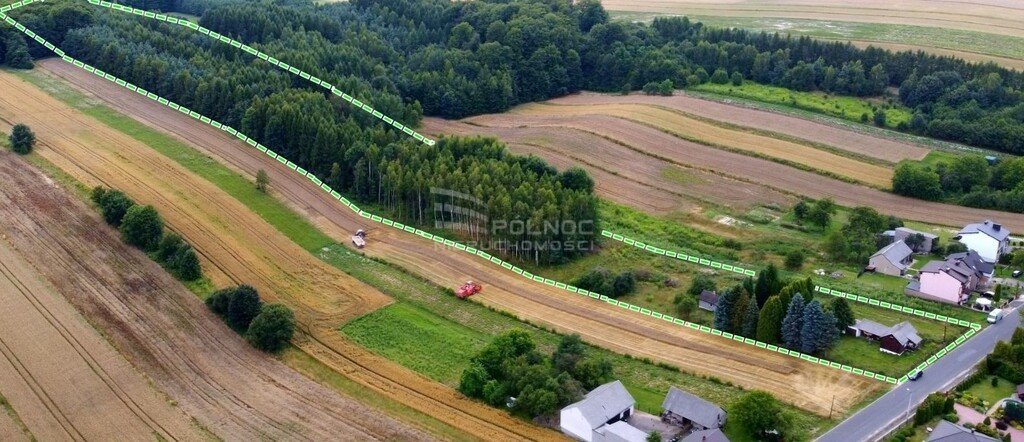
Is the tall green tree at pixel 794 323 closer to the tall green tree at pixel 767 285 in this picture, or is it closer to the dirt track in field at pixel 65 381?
the tall green tree at pixel 767 285

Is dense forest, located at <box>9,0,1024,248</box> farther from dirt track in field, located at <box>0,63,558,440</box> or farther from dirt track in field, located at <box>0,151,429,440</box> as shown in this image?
dirt track in field, located at <box>0,151,429,440</box>

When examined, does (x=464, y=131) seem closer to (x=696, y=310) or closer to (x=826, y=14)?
(x=696, y=310)

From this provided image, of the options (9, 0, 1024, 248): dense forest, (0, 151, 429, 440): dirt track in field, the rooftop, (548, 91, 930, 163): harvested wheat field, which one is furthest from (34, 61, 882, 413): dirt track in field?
(548, 91, 930, 163): harvested wheat field

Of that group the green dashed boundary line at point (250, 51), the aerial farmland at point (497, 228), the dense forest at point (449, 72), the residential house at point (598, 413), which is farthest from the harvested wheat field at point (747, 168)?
the residential house at point (598, 413)

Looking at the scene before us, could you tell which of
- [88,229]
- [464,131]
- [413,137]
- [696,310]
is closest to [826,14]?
[464,131]

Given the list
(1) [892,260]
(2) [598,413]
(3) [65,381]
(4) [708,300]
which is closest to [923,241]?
(1) [892,260]

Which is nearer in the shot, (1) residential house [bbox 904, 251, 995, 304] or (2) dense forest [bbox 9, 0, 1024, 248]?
(1) residential house [bbox 904, 251, 995, 304]

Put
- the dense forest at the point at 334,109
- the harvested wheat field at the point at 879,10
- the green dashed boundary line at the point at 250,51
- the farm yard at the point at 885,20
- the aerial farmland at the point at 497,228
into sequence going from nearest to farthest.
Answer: the aerial farmland at the point at 497,228 < the dense forest at the point at 334,109 < the green dashed boundary line at the point at 250,51 < the farm yard at the point at 885,20 < the harvested wheat field at the point at 879,10
